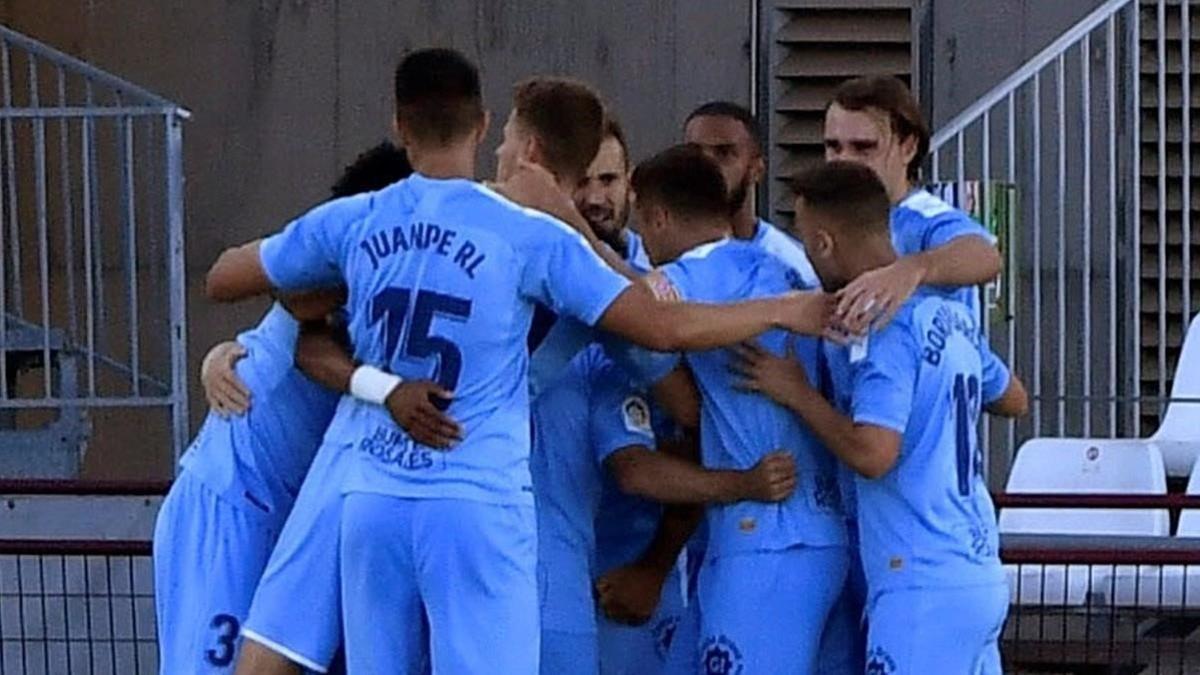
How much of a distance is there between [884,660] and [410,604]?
3.15 ft

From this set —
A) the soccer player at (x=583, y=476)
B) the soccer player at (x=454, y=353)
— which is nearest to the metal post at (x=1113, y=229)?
the soccer player at (x=583, y=476)

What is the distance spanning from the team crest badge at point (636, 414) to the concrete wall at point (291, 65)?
4845 mm

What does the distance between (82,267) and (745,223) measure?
501cm

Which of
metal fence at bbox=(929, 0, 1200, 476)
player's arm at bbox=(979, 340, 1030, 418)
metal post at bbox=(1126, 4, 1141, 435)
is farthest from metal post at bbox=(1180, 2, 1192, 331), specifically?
player's arm at bbox=(979, 340, 1030, 418)

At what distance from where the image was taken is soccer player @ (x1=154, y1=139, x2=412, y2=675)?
5508mm

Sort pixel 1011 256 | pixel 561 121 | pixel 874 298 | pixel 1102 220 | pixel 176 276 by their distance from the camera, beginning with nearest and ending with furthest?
pixel 874 298, pixel 561 121, pixel 176 276, pixel 1011 256, pixel 1102 220

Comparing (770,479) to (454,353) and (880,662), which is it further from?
(454,353)

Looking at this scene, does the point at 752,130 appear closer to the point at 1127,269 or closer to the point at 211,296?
the point at 211,296

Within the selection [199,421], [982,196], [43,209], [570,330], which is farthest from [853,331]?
[199,421]

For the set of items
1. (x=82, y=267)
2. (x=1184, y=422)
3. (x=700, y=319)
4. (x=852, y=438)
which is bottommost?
(x=1184, y=422)

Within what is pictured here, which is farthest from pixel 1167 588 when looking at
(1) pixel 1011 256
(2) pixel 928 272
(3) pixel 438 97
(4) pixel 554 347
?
(3) pixel 438 97

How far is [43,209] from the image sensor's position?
8.83m

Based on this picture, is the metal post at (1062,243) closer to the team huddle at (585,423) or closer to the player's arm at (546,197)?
the team huddle at (585,423)

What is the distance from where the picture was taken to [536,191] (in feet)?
16.9
